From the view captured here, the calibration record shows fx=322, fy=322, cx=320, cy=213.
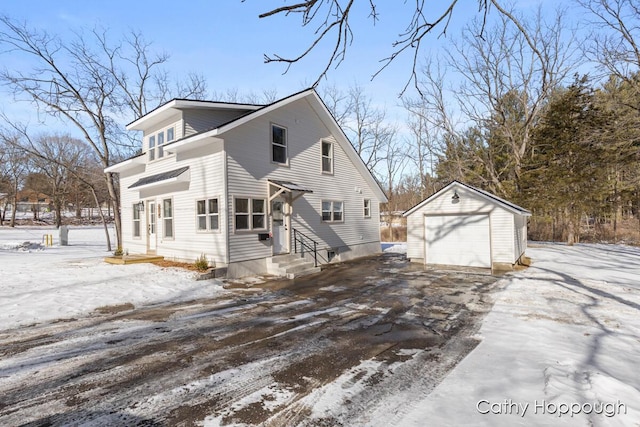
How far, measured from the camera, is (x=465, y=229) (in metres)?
13.0

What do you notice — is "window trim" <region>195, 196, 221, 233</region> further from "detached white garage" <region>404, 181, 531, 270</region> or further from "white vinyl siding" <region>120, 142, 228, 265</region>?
"detached white garage" <region>404, 181, 531, 270</region>

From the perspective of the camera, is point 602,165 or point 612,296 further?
point 602,165

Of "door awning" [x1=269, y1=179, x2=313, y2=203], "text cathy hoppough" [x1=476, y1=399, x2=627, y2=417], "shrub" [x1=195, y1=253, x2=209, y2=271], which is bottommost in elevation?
"text cathy hoppough" [x1=476, y1=399, x2=627, y2=417]

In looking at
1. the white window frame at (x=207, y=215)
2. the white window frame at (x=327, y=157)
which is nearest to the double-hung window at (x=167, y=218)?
the white window frame at (x=207, y=215)

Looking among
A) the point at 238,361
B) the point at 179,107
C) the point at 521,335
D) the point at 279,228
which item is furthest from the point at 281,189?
the point at 521,335

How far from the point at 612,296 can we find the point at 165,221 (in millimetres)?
14552

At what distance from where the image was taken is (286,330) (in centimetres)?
573

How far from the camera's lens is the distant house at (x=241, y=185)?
11.1m

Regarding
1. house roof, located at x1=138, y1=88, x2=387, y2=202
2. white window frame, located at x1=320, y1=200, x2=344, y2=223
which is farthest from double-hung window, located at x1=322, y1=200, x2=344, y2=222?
house roof, located at x1=138, y1=88, x2=387, y2=202

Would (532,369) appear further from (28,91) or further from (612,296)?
(28,91)

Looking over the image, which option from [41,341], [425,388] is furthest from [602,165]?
[41,341]

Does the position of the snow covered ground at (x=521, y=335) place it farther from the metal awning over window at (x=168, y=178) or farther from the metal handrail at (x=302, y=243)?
the metal handrail at (x=302, y=243)

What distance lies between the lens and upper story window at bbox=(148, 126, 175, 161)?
13.1 m

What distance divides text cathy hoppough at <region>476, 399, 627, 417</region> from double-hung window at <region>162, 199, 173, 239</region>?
486 inches
